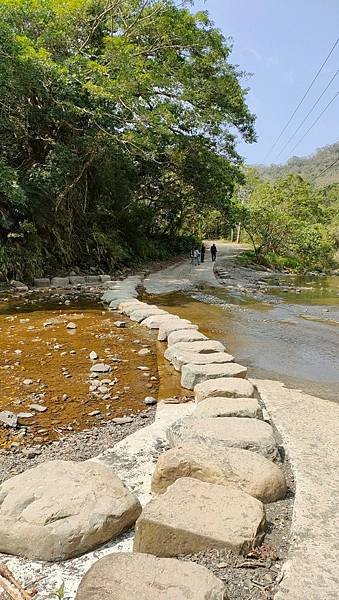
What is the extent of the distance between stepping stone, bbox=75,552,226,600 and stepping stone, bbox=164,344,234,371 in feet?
10.3

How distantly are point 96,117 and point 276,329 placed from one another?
771 centimetres

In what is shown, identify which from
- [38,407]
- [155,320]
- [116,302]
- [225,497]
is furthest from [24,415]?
[116,302]

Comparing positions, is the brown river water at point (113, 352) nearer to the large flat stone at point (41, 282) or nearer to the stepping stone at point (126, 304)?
the stepping stone at point (126, 304)

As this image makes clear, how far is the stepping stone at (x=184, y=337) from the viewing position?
608 centimetres

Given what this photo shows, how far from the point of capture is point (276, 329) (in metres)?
8.79

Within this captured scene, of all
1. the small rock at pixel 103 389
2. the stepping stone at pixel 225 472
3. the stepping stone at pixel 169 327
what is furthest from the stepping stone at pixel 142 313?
the stepping stone at pixel 225 472

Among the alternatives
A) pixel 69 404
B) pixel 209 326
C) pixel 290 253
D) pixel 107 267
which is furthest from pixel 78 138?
pixel 290 253

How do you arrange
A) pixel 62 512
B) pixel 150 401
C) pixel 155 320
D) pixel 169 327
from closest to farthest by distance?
pixel 62 512 < pixel 150 401 < pixel 169 327 < pixel 155 320

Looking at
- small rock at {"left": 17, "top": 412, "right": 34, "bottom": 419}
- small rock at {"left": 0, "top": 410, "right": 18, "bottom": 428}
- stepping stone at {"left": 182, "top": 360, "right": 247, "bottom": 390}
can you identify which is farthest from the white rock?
small rock at {"left": 0, "top": 410, "right": 18, "bottom": 428}

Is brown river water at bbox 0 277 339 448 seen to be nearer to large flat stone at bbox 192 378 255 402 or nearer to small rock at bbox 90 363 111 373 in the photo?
small rock at bbox 90 363 111 373

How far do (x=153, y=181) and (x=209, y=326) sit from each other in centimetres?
1396

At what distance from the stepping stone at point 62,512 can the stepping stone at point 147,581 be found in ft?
1.08

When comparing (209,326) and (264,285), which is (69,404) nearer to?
(209,326)

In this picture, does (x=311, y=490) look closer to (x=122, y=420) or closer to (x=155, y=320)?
(x=122, y=420)
